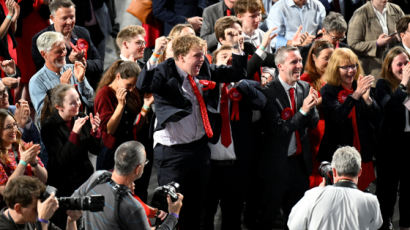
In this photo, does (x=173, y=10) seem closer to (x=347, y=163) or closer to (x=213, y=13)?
(x=213, y=13)

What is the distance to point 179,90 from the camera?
6.84 metres

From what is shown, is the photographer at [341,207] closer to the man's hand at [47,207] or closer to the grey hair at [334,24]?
the man's hand at [47,207]

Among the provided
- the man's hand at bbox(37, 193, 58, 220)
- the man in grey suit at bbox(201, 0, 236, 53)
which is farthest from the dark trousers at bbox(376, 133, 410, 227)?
the man's hand at bbox(37, 193, 58, 220)

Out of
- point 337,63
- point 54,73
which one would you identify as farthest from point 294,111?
point 54,73

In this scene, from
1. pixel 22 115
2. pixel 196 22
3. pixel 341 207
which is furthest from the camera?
pixel 196 22

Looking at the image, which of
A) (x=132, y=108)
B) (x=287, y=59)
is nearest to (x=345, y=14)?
(x=287, y=59)

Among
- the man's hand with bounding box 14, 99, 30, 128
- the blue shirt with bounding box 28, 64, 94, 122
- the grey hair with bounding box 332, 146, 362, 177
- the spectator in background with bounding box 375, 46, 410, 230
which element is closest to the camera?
the grey hair with bounding box 332, 146, 362, 177

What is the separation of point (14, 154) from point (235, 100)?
2.08 meters

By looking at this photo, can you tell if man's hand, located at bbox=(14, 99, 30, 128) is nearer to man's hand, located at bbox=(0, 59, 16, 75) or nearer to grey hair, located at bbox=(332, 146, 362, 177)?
man's hand, located at bbox=(0, 59, 16, 75)

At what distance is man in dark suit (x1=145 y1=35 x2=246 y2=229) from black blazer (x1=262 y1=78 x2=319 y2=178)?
0.57m

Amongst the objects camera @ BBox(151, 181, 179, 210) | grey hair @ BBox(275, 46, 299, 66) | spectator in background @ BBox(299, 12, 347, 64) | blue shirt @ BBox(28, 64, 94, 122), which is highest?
spectator in background @ BBox(299, 12, 347, 64)

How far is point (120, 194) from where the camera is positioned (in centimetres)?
537

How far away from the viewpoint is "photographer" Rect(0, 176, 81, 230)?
5.07m

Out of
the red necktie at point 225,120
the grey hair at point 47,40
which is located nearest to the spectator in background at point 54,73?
the grey hair at point 47,40
